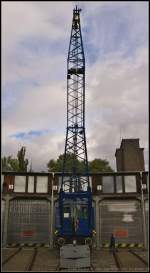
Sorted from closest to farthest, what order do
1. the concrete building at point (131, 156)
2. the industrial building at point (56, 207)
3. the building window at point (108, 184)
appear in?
the industrial building at point (56, 207), the building window at point (108, 184), the concrete building at point (131, 156)

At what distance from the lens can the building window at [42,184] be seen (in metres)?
35.8

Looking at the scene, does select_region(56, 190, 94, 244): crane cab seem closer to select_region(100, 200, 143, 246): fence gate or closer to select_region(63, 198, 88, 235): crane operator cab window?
select_region(63, 198, 88, 235): crane operator cab window

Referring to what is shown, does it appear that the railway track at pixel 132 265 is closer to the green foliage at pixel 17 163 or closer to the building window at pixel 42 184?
the building window at pixel 42 184

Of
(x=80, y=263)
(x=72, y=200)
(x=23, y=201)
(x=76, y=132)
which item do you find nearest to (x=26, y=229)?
(x=23, y=201)

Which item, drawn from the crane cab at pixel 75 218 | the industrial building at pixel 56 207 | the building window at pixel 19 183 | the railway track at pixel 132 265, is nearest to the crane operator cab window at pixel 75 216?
the crane cab at pixel 75 218

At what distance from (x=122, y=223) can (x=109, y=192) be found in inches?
148

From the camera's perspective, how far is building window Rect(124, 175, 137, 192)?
117 feet

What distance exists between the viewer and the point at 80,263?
21.2 meters

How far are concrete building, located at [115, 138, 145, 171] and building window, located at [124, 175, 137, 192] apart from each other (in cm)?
1003

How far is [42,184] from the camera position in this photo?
3594cm

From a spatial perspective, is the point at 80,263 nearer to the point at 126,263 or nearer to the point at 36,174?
the point at 126,263

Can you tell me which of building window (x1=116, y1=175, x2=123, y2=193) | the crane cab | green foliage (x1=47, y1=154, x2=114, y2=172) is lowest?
the crane cab

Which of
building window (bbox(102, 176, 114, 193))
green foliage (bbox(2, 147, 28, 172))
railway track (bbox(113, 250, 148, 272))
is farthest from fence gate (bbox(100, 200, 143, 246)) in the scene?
green foliage (bbox(2, 147, 28, 172))

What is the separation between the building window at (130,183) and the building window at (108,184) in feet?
5.40
